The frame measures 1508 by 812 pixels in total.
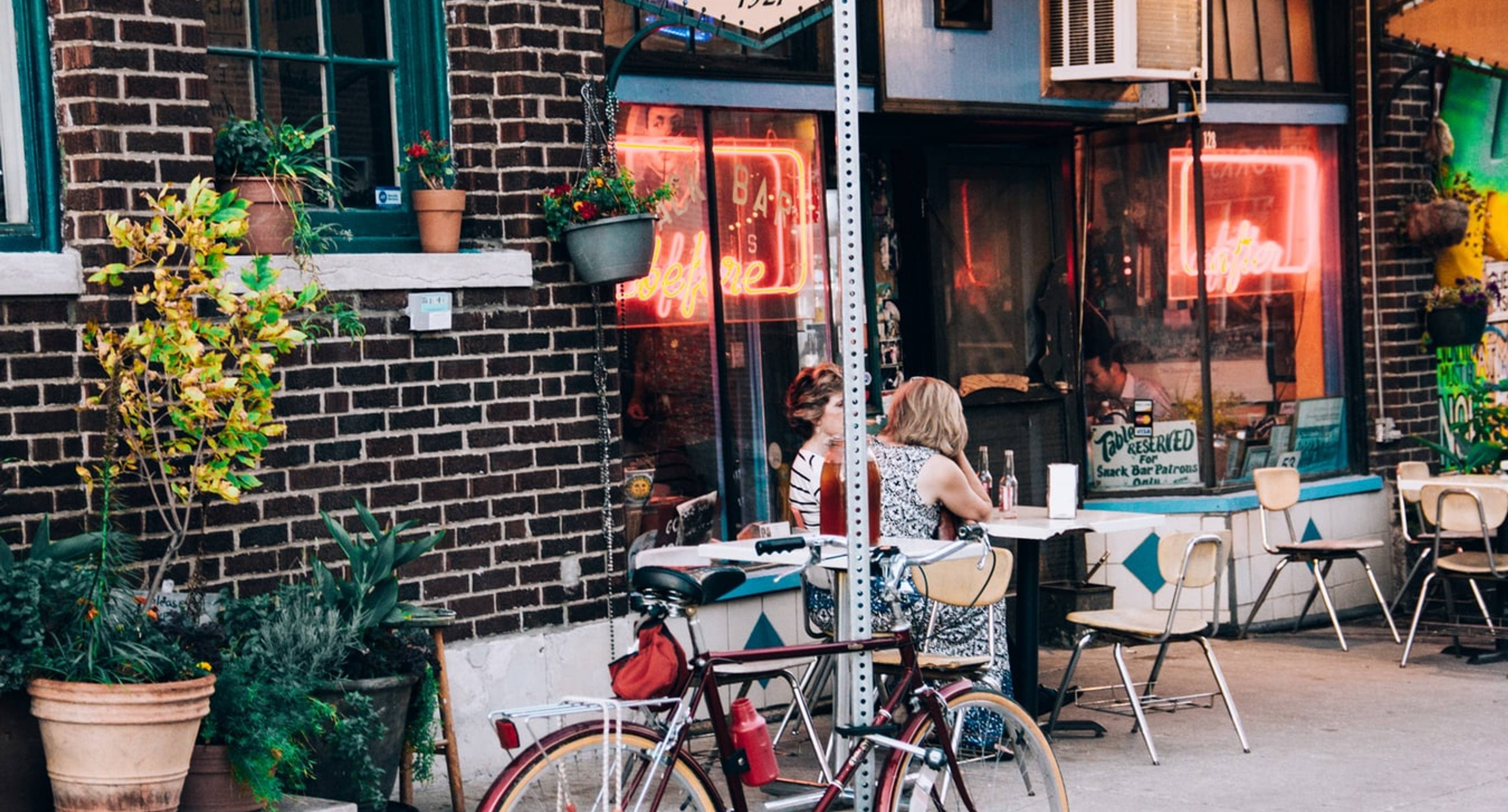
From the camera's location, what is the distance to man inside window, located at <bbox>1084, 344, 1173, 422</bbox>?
34.4 feet

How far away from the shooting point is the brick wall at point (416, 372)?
5.82m

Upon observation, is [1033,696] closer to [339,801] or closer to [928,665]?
[928,665]

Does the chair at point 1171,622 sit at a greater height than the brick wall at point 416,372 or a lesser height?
lesser

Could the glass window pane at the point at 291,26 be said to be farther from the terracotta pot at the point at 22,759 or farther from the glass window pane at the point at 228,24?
→ the terracotta pot at the point at 22,759

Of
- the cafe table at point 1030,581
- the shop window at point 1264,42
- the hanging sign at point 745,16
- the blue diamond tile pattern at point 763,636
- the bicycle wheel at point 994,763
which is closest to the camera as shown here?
the bicycle wheel at point 994,763

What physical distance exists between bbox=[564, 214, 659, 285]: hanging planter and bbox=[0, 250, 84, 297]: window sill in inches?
77.0

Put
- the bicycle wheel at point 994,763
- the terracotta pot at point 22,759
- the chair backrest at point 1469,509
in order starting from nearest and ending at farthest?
1. the terracotta pot at point 22,759
2. the bicycle wheel at point 994,763
3. the chair backrest at point 1469,509

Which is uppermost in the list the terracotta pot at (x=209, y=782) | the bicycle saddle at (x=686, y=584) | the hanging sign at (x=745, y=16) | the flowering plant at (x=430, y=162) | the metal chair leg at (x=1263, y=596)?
the hanging sign at (x=745, y=16)

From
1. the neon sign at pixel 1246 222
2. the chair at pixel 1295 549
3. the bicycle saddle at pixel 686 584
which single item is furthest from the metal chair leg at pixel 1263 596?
the bicycle saddle at pixel 686 584

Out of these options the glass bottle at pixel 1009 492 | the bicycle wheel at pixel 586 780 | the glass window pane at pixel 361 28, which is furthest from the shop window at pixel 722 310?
the bicycle wheel at pixel 586 780

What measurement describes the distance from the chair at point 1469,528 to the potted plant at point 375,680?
5562mm

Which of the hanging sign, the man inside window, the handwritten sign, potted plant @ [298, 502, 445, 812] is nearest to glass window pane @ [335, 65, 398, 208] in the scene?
the hanging sign

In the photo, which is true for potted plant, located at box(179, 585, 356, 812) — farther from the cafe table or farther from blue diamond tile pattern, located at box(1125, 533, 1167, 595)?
blue diamond tile pattern, located at box(1125, 533, 1167, 595)

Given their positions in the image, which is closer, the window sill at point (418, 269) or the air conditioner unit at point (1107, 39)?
the window sill at point (418, 269)
